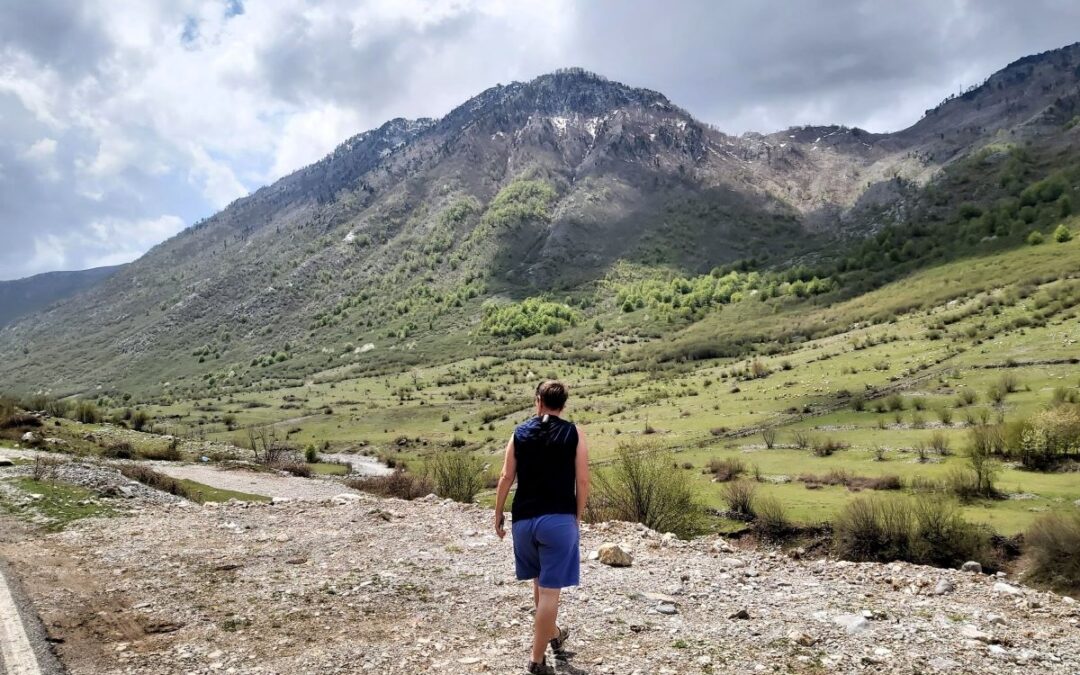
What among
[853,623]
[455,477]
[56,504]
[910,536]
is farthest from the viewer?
[455,477]

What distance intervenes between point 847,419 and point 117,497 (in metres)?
61.3

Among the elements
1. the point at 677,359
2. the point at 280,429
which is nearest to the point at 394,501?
the point at 280,429

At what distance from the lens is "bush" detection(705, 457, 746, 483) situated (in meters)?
43.3

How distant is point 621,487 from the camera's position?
2412 cm

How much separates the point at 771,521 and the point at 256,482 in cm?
2955

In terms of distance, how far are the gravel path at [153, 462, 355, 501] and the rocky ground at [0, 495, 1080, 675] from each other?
70.9ft

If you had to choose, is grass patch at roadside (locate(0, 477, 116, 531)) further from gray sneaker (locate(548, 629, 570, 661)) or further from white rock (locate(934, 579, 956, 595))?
white rock (locate(934, 579, 956, 595))

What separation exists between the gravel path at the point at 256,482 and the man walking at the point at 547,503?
28.3 m

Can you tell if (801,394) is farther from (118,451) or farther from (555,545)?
(555,545)

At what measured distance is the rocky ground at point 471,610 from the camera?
7.25 metres

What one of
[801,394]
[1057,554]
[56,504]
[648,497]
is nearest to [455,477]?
[648,497]

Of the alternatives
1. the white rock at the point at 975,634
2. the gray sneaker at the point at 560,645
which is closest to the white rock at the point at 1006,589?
the white rock at the point at 975,634

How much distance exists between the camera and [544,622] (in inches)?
264

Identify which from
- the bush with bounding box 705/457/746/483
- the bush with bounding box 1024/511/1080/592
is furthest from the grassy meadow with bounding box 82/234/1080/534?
the bush with bounding box 1024/511/1080/592
